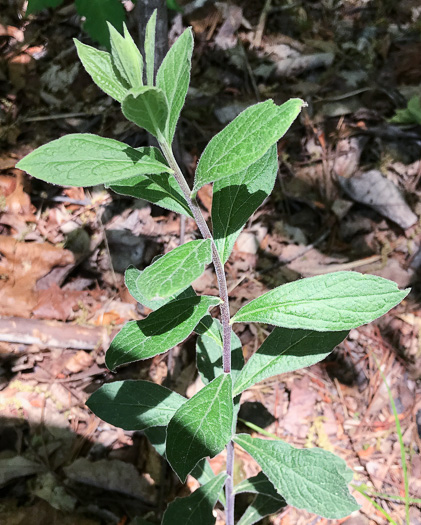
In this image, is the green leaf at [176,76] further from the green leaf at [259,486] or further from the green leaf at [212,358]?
the green leaf at [259,486]

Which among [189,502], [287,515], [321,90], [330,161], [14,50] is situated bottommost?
[287,515]

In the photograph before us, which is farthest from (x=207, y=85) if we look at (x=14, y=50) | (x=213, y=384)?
(x=213, y=384)

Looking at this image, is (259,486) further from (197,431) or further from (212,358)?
(197,431)

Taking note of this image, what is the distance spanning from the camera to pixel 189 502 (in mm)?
1645

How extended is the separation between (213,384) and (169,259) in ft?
1.53

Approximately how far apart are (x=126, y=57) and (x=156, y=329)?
653mm

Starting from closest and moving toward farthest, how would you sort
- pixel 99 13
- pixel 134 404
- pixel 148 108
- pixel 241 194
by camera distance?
pixel 148 108 → pixel 241 194 → pixel 134 404 → pixel 99 13

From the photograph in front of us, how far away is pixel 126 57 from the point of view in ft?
3.08

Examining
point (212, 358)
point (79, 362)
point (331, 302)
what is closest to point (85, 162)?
point (331, 302)

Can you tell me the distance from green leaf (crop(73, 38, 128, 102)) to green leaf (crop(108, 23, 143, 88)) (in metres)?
0.05

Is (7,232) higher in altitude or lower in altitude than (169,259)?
lower

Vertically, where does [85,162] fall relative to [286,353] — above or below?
above

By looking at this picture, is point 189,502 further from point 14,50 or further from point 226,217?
point 14,50

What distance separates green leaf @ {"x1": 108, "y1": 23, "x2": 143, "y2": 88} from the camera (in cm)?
93
